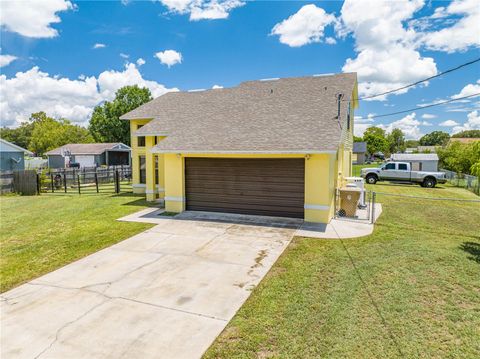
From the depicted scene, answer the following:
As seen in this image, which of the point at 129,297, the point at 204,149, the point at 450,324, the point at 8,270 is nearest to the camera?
the point at 450,324

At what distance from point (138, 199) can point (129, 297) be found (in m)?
11.1

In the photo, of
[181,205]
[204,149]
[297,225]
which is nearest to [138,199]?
[181,205]

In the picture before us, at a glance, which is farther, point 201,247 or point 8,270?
point 201,247

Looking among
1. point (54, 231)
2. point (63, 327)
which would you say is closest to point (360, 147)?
point (54, 231)

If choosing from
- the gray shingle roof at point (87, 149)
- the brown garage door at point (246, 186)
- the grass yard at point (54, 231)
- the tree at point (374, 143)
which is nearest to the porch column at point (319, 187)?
the brown garage door at point (246, 186)

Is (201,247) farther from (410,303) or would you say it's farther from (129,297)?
(410,303)

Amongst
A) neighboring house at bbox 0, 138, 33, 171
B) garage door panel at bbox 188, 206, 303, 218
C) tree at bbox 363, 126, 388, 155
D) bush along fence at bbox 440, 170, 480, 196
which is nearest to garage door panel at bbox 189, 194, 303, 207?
garage door panel at bbox 188, 206, 303, 218

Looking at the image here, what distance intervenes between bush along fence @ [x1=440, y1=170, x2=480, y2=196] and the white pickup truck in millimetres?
1445

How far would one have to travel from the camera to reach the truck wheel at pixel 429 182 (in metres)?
22.0

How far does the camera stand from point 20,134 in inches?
3637

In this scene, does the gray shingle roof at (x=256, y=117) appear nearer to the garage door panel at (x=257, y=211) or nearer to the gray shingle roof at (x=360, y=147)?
the garage door panel at (x=257, y=211)

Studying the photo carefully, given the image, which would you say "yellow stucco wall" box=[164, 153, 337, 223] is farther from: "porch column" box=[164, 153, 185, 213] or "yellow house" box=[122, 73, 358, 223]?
"porch column" box=[164, 153, 185, 213]

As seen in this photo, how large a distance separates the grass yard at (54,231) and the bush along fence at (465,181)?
21.4 metres

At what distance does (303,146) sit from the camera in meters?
9.88
